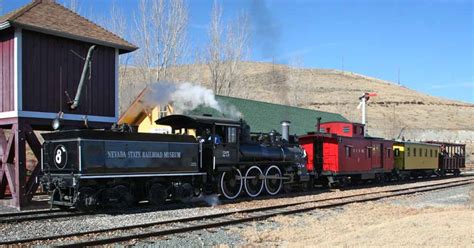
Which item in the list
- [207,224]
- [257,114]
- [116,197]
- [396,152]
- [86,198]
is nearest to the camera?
[207,224]

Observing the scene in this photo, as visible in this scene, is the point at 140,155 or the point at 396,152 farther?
the point at 396,152

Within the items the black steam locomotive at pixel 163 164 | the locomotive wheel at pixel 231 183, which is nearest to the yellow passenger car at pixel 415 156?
the black steam locomotive at pixel 163 164

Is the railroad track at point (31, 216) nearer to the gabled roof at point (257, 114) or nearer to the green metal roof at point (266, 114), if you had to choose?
the gabled roof at point (257, 114)

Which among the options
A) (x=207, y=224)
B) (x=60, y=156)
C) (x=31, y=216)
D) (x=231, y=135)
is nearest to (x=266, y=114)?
(x=231, y=135)

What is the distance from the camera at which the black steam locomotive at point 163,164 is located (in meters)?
13.5

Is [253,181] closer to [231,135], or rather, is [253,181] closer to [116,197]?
[231,135]

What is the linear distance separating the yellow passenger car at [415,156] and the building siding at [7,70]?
23136 mm

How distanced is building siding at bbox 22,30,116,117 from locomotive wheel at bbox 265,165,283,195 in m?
6.51

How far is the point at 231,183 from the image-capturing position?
710 inches

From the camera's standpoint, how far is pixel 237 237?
1043 cm

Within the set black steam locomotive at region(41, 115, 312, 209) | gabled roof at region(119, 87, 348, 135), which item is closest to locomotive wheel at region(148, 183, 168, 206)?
black steam locomotive at region(41, 115, 312, 209)

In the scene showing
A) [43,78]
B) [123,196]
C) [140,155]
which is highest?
[43,78]

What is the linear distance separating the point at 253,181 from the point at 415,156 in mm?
18169

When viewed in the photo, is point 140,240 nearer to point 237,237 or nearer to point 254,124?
point 237,237
